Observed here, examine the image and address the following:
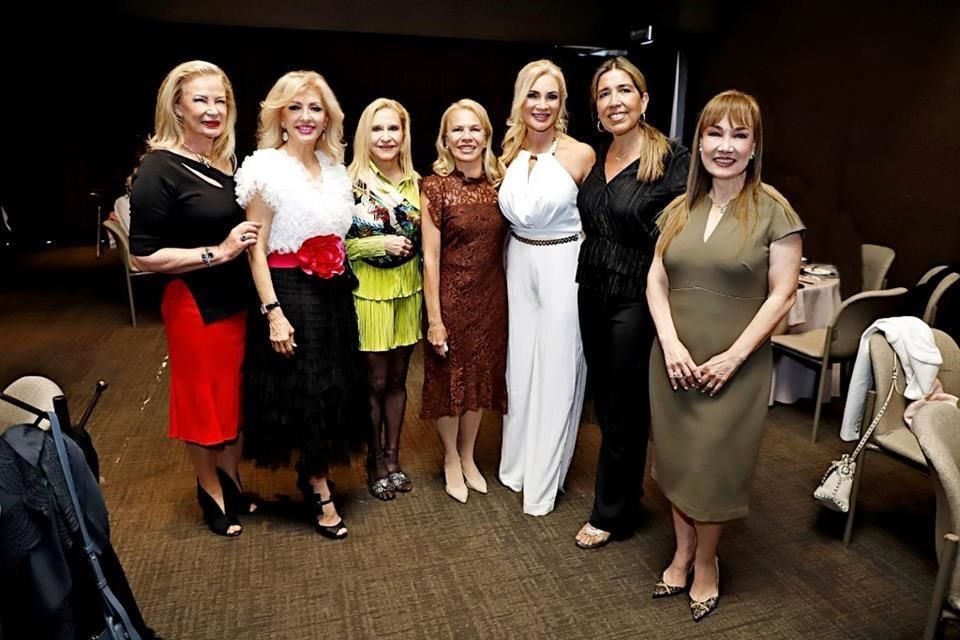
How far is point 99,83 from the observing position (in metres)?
9.45

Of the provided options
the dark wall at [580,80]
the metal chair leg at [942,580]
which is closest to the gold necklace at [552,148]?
the metal chair leg at [942,580]

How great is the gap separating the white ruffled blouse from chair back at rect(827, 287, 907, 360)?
2497mm

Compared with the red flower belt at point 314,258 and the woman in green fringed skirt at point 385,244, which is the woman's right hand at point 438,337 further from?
the red flower belt at point 314,258

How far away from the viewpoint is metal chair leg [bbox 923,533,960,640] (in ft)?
4.99

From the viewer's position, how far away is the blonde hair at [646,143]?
2316 mm

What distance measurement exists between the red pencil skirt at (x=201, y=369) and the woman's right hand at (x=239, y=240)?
0.20 m

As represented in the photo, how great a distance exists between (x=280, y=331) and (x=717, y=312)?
4.67 ft

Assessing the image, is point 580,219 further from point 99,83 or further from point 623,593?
point 99,83

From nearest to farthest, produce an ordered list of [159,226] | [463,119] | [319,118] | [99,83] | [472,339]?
1. [159,226]
2. [319,118]
3. [463,119]
4. [472,339]
5. [99,83]

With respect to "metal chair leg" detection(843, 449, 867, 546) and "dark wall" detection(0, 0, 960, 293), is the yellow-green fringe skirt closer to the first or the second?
"metal chair leg" detection(843, 449, 867, 546)

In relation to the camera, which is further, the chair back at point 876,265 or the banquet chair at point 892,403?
the chair back at point 876,265

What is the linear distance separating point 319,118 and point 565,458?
5.41ft

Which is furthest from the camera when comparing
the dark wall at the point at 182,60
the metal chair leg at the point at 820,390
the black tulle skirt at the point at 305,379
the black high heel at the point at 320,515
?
the dark wall at the point at 182,60

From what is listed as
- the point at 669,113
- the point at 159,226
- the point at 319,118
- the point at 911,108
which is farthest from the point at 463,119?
the point at 669,113
